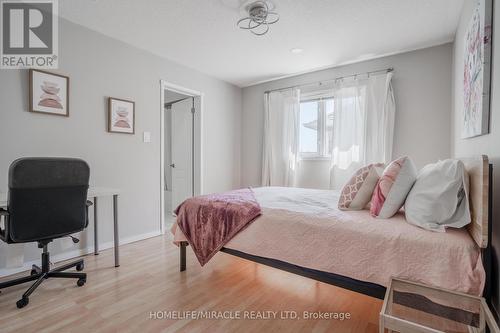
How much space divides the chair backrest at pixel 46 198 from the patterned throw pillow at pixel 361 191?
2075mm

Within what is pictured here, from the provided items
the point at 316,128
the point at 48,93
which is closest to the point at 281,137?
the point at 316,128

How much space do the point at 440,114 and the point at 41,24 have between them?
4.43 m

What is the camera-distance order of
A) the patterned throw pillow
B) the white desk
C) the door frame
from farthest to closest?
the door frame, the white desk, the patterned throw pillow

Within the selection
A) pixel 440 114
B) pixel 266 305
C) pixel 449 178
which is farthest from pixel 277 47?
pixel 266 305

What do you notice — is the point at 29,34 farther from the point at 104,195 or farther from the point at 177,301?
the point at 177,301

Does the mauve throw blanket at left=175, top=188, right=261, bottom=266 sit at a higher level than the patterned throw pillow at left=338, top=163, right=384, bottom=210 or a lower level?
lower

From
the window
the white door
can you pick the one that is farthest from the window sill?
the white door

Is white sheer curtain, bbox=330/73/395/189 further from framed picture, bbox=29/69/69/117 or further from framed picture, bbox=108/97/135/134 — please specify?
framed picture, bbox=29/69/69/117

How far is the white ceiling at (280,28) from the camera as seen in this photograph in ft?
7.39

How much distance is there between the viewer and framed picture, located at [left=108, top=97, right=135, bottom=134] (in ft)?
9.45

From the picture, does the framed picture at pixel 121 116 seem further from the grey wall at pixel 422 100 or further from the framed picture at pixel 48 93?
the grey wall at pixel 422 100

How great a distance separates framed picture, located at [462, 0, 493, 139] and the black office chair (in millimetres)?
2802

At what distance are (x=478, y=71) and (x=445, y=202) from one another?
0.92m

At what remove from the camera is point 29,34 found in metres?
2.36
